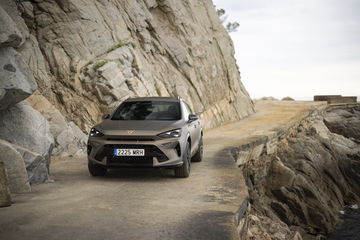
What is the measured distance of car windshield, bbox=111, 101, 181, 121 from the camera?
29.5 feet

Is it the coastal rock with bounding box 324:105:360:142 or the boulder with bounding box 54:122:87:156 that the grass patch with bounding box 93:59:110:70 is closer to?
the boulder with bounding box 54:122:87:156

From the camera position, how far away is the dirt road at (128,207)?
4895 millimetres

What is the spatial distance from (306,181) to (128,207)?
12761 mm

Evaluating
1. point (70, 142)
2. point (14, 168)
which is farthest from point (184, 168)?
point (70, 142)

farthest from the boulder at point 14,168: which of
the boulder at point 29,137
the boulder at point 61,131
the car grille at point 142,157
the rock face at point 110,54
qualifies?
the boulder at point 61,131

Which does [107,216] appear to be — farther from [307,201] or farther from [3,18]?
[307,201]

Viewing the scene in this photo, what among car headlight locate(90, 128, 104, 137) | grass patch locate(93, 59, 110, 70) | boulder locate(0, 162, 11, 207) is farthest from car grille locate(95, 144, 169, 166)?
grass patch locate(93, 59, 110, 70)

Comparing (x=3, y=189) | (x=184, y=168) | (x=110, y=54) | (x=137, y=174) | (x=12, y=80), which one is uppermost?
(x=110, y=54)

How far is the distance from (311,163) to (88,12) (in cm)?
1235

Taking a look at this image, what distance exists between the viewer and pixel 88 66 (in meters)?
15.9

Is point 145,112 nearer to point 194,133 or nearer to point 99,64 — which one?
point 194,133

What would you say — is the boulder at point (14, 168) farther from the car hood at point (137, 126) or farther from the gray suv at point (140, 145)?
the car hood at point (137, 126)

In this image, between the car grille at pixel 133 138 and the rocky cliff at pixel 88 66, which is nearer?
the car grille at pixel 133 138

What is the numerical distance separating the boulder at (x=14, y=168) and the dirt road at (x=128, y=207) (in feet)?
0.84
